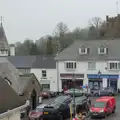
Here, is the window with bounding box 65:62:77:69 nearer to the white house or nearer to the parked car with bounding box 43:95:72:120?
the white house

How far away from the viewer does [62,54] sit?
5716 cm

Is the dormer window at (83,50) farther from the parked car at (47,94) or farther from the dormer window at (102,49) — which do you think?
the parked car at (47,94)

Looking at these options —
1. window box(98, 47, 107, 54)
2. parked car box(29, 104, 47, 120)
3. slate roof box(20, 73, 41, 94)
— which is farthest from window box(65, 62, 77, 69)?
parked car box(29, 104, 47, 120)

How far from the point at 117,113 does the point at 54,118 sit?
7469 millimetres

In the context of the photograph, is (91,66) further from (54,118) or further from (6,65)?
(54,118)

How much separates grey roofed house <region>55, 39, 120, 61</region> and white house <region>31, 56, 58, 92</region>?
2.27m

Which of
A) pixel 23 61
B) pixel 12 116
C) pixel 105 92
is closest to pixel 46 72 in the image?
pixel 23 61

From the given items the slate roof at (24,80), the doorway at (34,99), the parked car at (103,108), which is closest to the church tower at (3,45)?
the slate roof at (24,80)

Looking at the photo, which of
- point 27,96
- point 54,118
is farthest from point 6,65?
point 54,118

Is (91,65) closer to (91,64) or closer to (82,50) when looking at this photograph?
(91,64)

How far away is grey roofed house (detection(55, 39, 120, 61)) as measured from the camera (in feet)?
180

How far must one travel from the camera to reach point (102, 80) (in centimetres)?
5428

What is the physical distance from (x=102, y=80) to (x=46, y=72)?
9.96 meters

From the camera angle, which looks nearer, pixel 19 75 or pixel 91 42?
pixel 19 75
